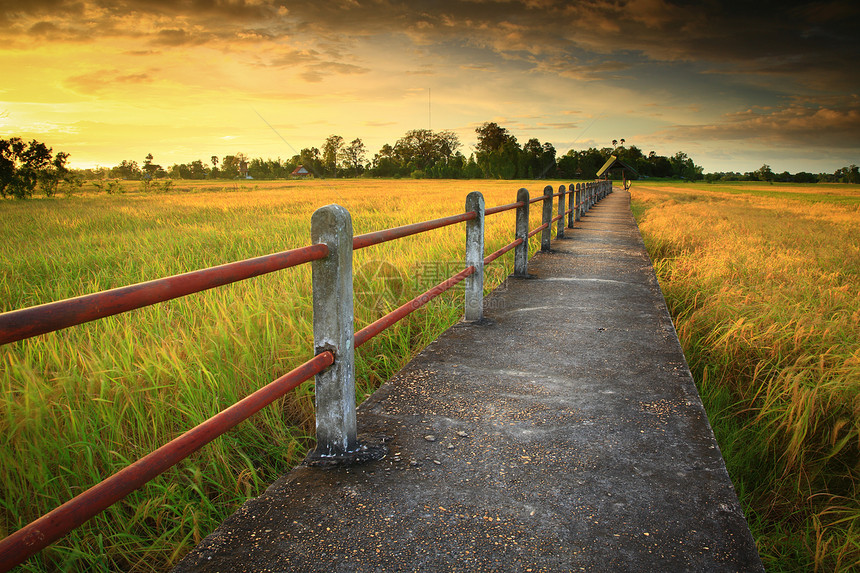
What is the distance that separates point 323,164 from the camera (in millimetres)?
102375

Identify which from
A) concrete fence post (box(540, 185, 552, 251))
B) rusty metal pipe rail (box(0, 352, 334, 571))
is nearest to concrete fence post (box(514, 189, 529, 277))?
concrete fence post (box(540, 185, 552, 251))

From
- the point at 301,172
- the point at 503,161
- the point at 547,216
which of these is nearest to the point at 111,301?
the point at 547,216

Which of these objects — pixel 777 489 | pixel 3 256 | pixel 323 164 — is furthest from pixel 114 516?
pixel 323 164

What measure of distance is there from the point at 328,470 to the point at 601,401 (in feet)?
4.94

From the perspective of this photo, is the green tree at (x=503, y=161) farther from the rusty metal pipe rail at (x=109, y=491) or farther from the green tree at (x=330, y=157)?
the rusty metal pipe rail at (x=109, y=491)

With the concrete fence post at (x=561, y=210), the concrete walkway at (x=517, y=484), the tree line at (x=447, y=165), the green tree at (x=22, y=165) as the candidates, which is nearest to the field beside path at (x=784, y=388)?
the concrete walkway at (x=517, y=484)

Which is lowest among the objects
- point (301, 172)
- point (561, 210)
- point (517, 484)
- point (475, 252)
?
point (517, 484)

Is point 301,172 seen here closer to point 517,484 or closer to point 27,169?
point 27,169

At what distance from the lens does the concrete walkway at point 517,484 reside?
1.55m

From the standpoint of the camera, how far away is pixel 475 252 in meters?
4.01

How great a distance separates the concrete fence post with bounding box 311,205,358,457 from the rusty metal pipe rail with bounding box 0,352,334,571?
36 cm

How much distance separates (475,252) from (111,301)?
10.1 ft

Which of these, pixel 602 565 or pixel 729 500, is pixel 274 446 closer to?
pixel 602 565

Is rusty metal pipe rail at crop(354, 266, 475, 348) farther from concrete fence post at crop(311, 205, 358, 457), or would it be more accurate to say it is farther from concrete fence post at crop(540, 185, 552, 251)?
concrete fence post at crop(540, 185, 552, 251)
